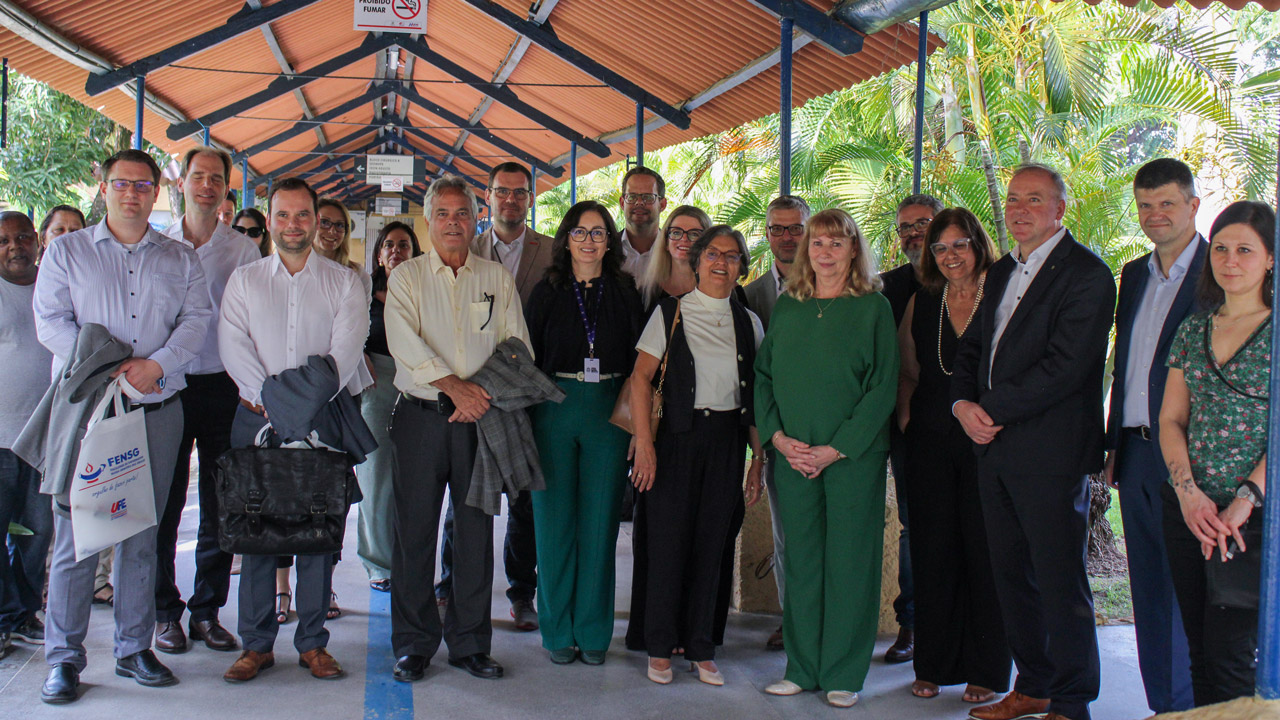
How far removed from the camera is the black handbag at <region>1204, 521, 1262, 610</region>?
2564mm

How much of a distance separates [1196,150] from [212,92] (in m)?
9.43

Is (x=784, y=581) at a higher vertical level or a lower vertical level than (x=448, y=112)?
lower

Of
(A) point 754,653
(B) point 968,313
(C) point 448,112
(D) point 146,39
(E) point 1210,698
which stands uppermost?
(C) point 448,112

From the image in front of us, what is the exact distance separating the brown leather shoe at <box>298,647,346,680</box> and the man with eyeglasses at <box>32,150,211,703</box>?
0.48 metres

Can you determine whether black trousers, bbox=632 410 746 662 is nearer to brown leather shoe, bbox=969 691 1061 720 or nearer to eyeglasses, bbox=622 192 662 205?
brown leather shoe, bbox=969 691 1061 720

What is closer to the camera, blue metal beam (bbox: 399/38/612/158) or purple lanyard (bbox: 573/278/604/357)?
purple lanyard (bbox: 573/278/604/357)

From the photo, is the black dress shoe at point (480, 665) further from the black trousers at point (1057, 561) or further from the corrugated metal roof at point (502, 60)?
the corrugated metal roof at point (502, 60)

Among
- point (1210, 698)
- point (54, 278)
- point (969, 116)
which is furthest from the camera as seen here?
point (969, 116)

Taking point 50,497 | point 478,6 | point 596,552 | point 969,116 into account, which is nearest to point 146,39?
point 478,6

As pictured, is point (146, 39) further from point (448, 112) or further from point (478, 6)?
point (448, 112)

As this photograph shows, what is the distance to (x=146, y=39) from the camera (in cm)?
768

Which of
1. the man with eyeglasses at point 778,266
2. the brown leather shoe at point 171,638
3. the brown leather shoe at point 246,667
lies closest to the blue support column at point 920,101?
the man with eyeglasses at point 778,266

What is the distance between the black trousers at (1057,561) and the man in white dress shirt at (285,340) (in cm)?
252

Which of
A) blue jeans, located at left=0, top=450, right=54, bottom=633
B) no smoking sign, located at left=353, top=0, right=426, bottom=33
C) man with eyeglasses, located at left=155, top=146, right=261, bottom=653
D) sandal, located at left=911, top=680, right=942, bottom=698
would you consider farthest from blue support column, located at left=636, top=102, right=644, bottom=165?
sandal, located at left=911, top=680, right=942, bottom=698
